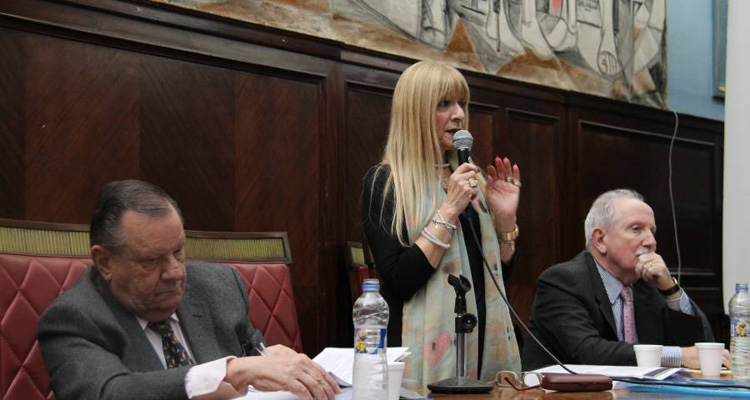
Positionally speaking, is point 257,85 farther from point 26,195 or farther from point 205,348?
point 205,348

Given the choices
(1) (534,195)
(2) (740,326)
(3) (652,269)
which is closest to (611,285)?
(3) (652,269)

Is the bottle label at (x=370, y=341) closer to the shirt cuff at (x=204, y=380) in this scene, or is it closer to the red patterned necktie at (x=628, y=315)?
the shirt cuff at (x=204, y=380)

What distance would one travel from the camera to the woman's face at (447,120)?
10.2 ft

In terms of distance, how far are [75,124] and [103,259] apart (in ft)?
5.21

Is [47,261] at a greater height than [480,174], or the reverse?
[480,174]

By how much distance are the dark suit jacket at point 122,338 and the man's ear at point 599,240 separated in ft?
4.70

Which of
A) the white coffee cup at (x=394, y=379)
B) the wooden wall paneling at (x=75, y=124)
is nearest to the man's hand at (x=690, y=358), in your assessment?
the white coffee cup at (x=394, y=379)

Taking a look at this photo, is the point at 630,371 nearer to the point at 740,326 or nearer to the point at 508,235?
the point at 740,326

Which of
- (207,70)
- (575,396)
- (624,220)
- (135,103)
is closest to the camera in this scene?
(575,396)

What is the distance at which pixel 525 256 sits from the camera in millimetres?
5531

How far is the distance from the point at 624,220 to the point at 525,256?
214cm

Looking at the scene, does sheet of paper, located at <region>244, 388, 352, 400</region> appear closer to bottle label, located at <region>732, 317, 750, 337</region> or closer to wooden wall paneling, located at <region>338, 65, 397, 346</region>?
bottle label, located at <region>732, 317, 750, 337</region>

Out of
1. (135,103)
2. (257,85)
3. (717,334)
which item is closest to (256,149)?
(257,85)

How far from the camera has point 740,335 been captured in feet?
9.15
